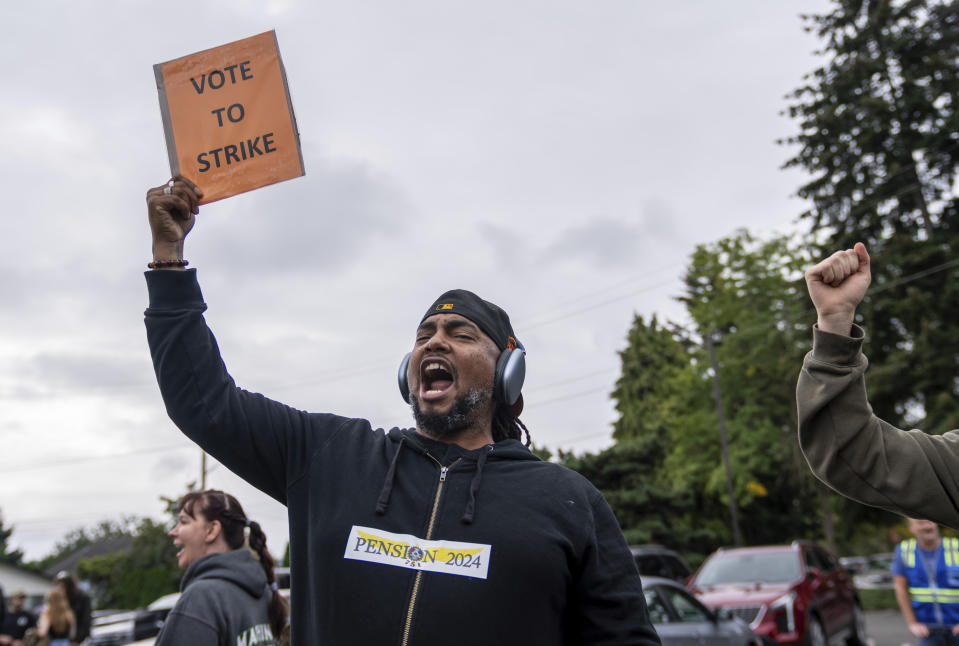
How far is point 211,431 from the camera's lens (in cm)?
220

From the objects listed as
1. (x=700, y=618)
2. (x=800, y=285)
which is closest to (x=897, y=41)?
(x=800, y=285)

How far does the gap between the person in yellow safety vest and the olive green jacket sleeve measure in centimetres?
512

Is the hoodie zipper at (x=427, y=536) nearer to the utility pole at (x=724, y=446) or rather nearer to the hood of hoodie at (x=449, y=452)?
the hood of hoodie at (x=449, y=452)

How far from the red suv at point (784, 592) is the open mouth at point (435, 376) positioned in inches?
350

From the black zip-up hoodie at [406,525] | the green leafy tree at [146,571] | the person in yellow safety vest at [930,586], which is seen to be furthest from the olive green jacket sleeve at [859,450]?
the green leafy tree at [146,571]

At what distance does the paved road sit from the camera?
15327mm

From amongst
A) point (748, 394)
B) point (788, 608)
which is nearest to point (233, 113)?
point (788, 608)

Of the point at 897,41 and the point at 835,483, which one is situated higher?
the point at 897,41

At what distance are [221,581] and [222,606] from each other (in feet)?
0.51

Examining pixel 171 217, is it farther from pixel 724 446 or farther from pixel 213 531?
pixel 724 446

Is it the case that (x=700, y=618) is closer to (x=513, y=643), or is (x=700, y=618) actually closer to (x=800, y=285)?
(x=513, y=643)

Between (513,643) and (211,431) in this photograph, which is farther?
(211,431)

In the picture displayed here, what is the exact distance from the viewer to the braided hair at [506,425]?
2826 millimetres

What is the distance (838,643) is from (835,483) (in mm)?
13035
